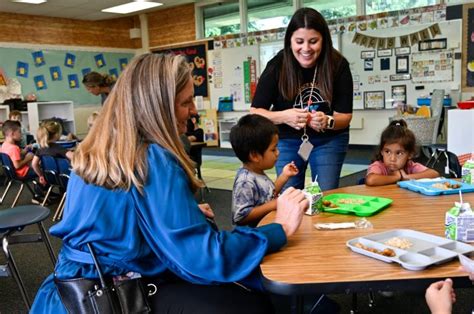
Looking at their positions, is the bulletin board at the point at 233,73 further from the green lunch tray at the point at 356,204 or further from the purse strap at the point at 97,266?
the purse strap at the point at 97,266

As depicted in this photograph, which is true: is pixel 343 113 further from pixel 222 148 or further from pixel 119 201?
pixel 222 148

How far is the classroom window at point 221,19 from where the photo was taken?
30.6 ft

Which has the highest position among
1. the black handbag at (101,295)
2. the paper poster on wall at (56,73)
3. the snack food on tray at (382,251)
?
the paper poster on wall at (56,73)

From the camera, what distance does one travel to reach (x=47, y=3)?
813cm

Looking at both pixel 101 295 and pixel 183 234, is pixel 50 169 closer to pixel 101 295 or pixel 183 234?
pixel 101 295

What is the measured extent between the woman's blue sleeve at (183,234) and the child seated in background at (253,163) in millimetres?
649

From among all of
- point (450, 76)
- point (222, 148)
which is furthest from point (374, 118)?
point (222, 148)

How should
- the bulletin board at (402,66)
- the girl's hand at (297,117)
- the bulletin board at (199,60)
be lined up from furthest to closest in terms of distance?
the bulletin board at (199,60) → the bulletin board at (402,66) → the girl's hand at (297,117)

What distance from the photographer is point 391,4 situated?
24.0ft

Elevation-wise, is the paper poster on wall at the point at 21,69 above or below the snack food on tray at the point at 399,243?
above

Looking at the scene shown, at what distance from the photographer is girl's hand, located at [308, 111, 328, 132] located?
1.95 meters

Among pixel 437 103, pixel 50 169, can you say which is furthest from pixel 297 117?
pixel 437 103

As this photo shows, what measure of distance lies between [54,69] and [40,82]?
0.41 meters

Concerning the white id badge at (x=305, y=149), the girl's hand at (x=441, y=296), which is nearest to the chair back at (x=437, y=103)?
the white id badge at (x=305, y=149)
